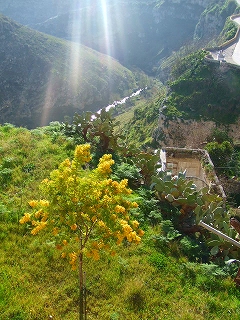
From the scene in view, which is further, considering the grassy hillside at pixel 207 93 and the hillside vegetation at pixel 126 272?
the grassy hillside at pixel 207 93

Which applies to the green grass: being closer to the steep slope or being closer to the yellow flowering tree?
the yellow flowering tree

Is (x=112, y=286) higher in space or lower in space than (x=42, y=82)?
lower

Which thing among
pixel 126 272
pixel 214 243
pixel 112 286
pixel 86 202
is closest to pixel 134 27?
pixel 214 243

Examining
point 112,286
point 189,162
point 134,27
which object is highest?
point 134,27

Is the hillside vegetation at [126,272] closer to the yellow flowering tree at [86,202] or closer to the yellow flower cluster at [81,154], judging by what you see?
the yellow flowering tree at [86,202]

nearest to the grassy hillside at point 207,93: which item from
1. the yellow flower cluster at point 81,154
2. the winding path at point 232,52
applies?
the winding path at point 232,52

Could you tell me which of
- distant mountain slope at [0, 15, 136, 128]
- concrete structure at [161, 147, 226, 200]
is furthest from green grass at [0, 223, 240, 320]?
distant mountain slope at [0, 15, 136, 128]

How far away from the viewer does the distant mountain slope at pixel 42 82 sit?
79812mm

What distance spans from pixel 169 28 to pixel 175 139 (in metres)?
110

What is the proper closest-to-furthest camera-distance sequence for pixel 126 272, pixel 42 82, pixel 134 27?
1. pixel 126 272
2. pixel 42 82
3. pixel 134 27

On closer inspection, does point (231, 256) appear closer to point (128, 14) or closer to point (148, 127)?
point (148, 127)

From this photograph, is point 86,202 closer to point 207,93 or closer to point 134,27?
point 207,93

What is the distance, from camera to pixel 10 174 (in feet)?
27.7

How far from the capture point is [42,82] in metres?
86.2
